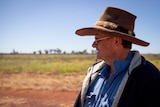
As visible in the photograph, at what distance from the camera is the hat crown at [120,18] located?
2.28 meters

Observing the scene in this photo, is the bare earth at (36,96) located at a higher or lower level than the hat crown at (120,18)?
lower

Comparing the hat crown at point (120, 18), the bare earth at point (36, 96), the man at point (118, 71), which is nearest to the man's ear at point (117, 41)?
the man at point (118, 71)

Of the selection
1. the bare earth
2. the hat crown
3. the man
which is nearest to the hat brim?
the man

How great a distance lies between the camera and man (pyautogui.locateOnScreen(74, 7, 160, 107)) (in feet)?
6.52

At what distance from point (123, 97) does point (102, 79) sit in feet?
1.33

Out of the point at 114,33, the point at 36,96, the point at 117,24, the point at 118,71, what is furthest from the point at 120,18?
the point at 36,96

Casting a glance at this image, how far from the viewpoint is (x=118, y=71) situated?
2207mm

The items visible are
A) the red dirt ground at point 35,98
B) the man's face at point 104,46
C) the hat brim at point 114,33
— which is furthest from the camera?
the red dirt ground at point 35,98

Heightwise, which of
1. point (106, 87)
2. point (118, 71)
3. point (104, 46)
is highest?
point (104, 46)

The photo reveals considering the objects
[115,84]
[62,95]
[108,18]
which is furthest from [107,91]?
[62,95]

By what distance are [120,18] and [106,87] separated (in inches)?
21.8

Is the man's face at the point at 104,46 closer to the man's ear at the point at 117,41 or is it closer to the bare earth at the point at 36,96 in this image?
the man's ear at the point at 117,41

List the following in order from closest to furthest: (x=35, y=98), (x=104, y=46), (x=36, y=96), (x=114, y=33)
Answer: (x=114, y=33)
(x=104, y=46)
(x=35, y=98)
(x=36, y=96)

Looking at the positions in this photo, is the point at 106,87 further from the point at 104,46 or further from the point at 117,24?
the point at 117,24
